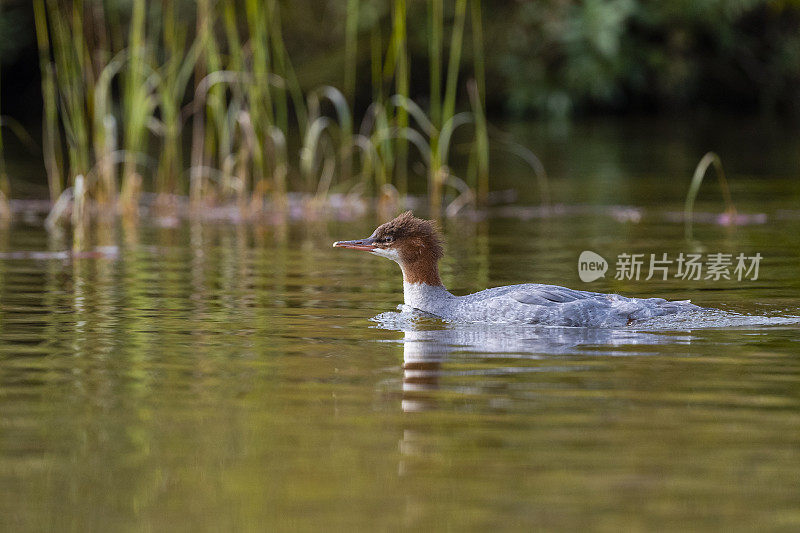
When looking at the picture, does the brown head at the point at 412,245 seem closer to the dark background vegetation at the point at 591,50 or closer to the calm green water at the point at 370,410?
the calm green water at the point at 370,410

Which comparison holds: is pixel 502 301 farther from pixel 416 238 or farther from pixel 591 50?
pixel 591 50

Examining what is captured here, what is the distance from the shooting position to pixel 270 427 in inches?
195

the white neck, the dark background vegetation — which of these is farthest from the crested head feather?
the dark background vegetation

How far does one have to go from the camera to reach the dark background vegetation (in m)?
28.2

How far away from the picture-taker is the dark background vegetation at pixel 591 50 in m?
28.2

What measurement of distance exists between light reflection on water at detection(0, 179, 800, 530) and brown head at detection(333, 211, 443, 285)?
0.37 metres

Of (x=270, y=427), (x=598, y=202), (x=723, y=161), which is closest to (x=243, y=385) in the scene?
(x=270, y=427)

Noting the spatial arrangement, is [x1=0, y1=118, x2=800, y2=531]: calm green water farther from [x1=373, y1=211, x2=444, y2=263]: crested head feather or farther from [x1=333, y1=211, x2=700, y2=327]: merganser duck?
[x1=373, y1=211, x2=444, y2=263]: crested head feather

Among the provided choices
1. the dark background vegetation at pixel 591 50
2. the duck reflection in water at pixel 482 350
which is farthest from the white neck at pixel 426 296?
the dark background vegetation at pixel 591 50

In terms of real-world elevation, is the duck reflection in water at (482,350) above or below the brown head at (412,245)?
below

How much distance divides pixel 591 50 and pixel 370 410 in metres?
24.3

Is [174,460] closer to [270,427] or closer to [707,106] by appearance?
[270,427]

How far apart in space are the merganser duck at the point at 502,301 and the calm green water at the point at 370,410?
0.12 metres

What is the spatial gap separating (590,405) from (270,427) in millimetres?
1223
